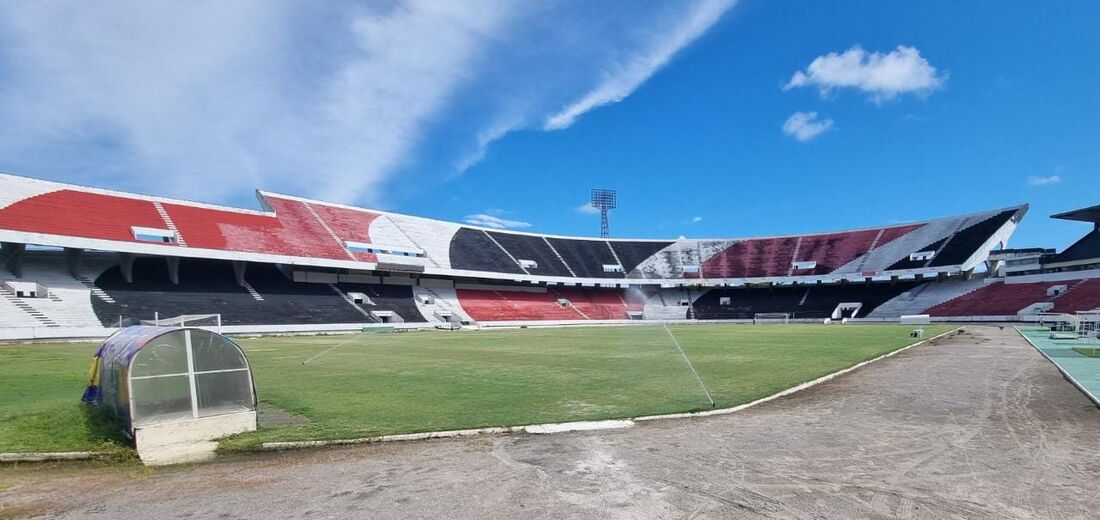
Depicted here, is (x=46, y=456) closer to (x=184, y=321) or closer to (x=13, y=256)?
(x=184, y=321)

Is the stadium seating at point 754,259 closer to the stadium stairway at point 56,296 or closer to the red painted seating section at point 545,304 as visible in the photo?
the red painted seating section at point 545,304

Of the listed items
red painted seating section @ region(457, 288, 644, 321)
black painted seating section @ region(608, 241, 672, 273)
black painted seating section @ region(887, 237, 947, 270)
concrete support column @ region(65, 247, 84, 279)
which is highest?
concrete support column @ region(65, 247, 84, 279)

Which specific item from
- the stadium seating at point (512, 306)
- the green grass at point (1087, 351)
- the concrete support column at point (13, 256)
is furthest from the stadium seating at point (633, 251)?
the concrete support column at point (13, 256)

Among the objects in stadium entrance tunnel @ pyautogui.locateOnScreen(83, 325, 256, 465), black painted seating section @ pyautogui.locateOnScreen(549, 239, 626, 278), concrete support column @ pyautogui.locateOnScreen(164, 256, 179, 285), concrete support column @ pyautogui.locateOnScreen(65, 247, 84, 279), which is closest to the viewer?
stadium entrance tunnel @ pyautogui.locateOnScreen(83, 325, 256, 465)

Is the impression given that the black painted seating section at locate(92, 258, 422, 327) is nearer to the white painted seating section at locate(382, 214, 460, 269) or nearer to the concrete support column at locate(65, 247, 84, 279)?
the concrete support column at locate(65, 247, 84, 279)

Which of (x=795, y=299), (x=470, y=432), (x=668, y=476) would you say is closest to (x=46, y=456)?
(x=470, y=432)

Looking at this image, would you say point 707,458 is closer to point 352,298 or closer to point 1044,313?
point 352,298

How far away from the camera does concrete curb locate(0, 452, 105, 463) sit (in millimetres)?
6480

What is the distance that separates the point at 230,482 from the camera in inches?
225

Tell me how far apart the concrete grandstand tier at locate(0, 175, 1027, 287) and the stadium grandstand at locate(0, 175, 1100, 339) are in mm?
178

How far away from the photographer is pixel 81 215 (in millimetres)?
36375

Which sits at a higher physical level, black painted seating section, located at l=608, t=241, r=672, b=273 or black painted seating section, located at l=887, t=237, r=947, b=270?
black painted seating section, located at l=608, t=241, r=672, b=273

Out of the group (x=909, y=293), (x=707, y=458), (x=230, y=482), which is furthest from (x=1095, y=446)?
(x=909, y=293)

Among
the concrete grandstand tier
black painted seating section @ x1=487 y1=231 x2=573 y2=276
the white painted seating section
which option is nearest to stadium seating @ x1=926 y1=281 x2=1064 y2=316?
the concrete grandstand tier
